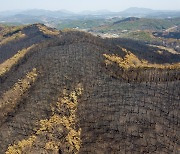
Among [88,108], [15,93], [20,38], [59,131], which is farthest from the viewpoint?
[20,38]

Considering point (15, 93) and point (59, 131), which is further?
point (15, 93)

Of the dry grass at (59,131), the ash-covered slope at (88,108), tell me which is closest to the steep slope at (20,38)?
the ash-covered slope at (88,108)

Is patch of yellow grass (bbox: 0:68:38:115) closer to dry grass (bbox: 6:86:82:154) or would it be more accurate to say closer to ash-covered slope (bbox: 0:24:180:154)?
ash-covered slope (bbox: 0:24:180:154)

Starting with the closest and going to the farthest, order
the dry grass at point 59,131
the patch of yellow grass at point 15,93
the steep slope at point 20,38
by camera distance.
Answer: the dry grass at point 59,131 → the patch of yellow grass at point 15,93 → the steep slope at point 20,38

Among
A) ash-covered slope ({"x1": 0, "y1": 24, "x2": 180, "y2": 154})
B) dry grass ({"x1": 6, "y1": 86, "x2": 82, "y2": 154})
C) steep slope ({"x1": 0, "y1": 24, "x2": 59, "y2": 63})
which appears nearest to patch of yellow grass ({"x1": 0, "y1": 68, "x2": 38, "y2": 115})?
ash-covered slope ({"x1": 0, "y1": 24, "x2": 180, "y2": 154})

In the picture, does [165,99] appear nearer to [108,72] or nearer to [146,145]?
[146,145]

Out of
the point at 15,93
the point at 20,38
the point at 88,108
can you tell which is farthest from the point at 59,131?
the point at 20,38

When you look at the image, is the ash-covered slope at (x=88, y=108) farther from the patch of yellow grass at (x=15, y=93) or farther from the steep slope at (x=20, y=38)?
the steep slope at (x=20, y=38)

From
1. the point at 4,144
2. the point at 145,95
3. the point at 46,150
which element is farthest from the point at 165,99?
the point at 4,144

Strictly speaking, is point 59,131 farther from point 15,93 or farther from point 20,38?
point 20,38
